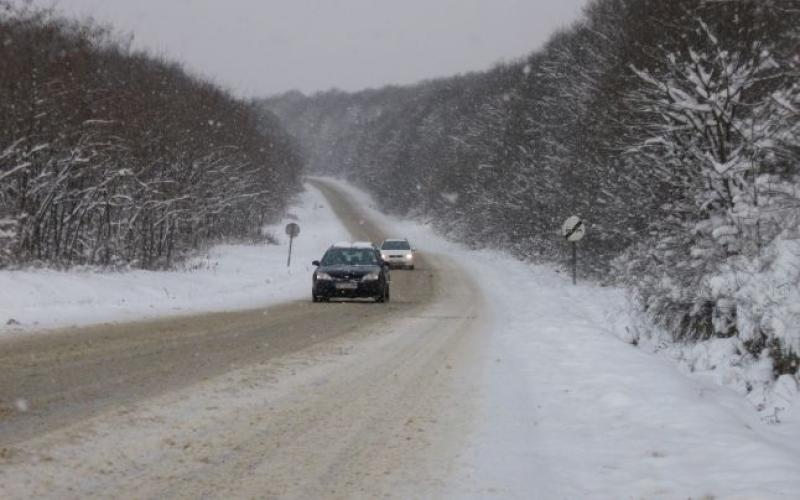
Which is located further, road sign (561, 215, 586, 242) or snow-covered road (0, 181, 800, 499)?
road sign (561, 215, 586, 242)

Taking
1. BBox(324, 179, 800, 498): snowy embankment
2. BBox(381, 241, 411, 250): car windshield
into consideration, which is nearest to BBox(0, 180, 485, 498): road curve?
BBox(324, 179, 800, 498): snowy embankment

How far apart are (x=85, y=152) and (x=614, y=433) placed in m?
19.7

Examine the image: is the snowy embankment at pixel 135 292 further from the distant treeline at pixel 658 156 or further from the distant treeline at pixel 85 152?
the distant treeline at pixel 658 156

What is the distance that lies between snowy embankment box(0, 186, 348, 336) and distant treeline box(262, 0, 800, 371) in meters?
10.0

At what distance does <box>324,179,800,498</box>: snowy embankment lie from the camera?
15.3 feet

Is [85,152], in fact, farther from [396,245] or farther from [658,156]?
[396,245]

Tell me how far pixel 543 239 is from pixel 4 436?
111ft

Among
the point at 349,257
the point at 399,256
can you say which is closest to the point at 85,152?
the point at 349,257

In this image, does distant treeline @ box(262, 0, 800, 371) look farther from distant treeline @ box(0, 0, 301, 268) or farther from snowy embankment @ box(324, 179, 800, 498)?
distant treeline @ box(0, 0, 301, 268)

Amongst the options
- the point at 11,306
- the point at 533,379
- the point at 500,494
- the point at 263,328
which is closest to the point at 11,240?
the point at 11,306

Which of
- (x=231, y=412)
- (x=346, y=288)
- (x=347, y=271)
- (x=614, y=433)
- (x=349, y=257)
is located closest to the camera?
(x=614, y=433)

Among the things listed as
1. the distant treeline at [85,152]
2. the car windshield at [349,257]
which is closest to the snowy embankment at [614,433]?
the car windshield at [349,257]

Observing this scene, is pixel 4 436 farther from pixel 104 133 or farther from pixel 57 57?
pixel 104 133

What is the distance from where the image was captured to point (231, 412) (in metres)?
6.50
